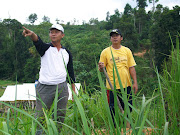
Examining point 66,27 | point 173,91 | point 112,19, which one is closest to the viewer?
point 173,91

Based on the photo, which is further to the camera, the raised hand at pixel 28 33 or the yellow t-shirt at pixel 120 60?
the yellow t-shirt at pixel 120 60

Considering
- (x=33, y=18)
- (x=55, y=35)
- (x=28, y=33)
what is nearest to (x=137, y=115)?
(x=28, y=33)

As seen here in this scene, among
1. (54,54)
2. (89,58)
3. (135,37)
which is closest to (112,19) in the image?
(135,37)

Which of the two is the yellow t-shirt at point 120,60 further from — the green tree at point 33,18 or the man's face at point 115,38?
the green tree at point 33,18

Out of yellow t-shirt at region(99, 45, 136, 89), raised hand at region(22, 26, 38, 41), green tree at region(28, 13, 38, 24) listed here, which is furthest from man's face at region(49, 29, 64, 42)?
green tree at region(28, 13, 38, 24)

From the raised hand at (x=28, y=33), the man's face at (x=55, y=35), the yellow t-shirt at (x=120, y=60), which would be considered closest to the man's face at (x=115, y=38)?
the yellow t-shirt at (x=120, y=60)

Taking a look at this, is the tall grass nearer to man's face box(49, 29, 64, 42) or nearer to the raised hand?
the raised hand

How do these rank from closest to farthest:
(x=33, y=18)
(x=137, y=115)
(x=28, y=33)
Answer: (x=137, y=115) < (x=28, y=33) < (x=33, y=18)

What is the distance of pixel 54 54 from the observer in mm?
2242

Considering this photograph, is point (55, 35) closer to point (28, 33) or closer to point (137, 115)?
point (28, 33)

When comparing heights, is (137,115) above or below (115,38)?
below

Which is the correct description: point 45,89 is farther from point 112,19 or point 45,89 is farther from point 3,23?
point 112,19

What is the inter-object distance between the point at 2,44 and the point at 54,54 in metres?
36.7

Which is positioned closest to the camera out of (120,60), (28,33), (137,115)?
(137,115)
